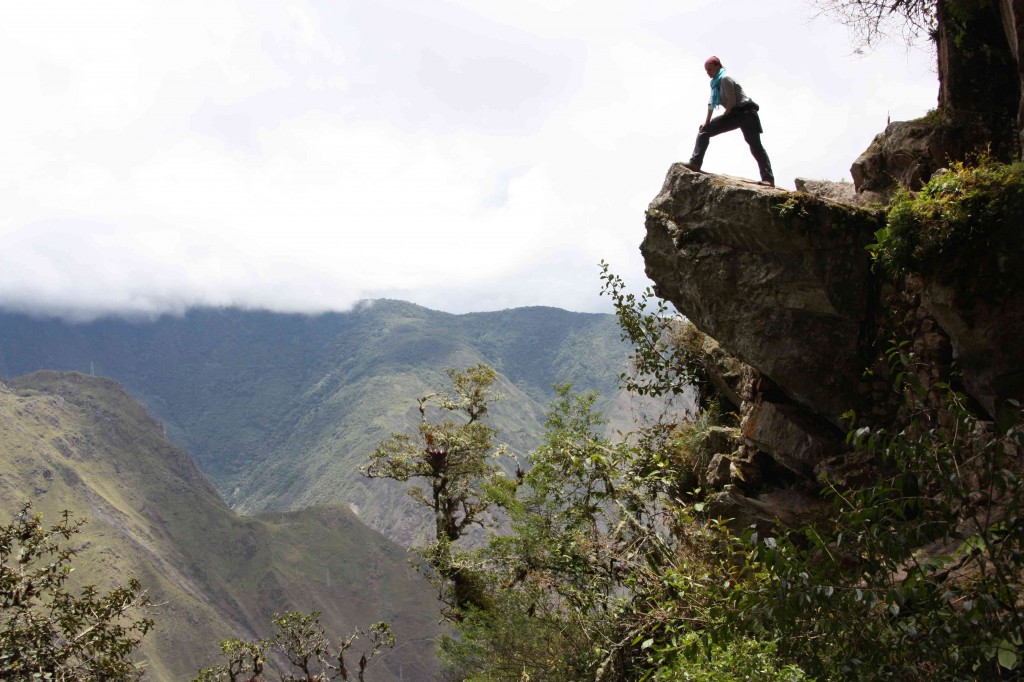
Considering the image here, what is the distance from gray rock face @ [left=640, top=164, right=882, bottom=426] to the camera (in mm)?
9586

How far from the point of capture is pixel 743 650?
248 inches

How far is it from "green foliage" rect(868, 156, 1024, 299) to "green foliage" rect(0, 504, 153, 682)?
1173 centimetres

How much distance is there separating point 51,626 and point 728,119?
12.5 m

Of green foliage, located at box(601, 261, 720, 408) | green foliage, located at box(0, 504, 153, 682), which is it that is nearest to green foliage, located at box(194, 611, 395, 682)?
green foliage, located at box(0, 504, 153, 682)

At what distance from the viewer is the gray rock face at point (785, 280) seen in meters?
9.59

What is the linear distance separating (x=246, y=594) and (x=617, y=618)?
104272mm

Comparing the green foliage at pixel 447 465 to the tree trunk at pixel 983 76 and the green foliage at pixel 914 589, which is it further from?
the green foliage at pixel 914 589

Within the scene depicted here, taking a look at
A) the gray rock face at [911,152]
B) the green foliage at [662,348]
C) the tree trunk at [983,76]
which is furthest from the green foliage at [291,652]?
the tree trunk at [983,76]

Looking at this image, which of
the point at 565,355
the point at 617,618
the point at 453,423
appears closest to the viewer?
the point at 617,618

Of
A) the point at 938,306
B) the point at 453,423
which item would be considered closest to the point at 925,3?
the point at 938,306

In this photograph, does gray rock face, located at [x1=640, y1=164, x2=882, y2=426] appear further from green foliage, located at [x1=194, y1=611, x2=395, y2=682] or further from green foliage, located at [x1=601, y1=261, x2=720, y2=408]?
green foliage, located at [x1=194, y1=611, x2=395, y2=682]

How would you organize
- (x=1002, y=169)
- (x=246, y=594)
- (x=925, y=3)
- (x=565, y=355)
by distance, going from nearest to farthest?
(x=1002, y=169), (x=925, y=3), (x=246, y=594), (x=565, y=355)

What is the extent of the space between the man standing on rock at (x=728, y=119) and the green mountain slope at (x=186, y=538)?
7918cm

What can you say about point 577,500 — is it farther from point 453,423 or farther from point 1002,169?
point 453,423
